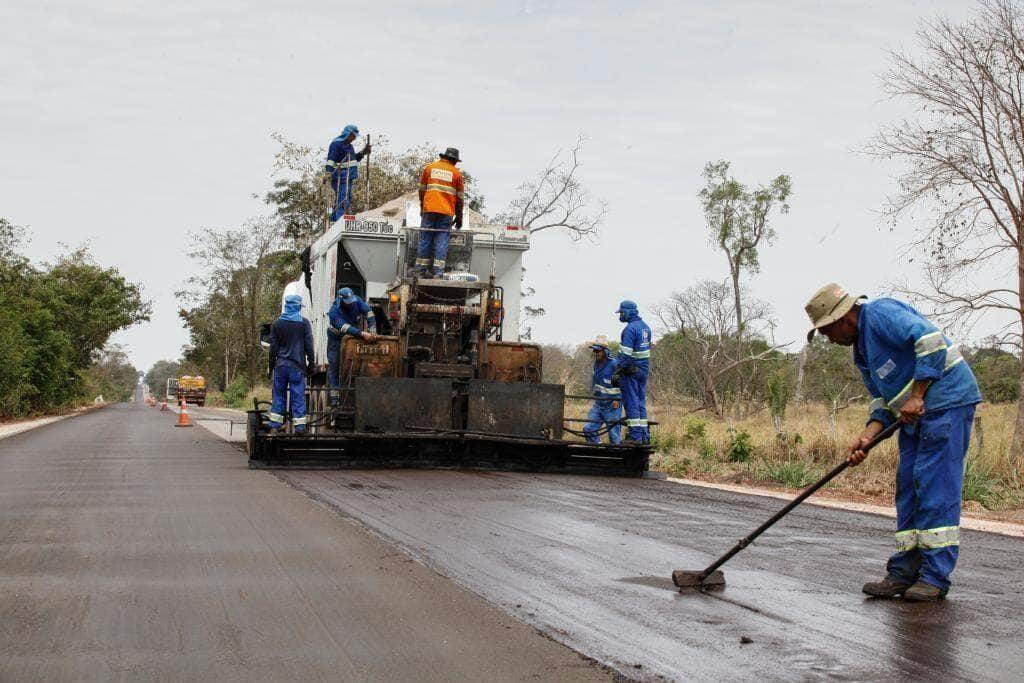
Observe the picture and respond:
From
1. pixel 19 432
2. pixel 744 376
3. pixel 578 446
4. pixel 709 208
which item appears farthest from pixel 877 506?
pixel 744 376

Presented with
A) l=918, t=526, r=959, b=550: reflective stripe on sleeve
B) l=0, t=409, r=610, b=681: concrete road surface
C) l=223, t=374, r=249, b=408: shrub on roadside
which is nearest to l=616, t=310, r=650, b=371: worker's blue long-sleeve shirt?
l=0, t=409, r=610, b=681: concrete road surface

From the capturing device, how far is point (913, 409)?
5.71 meters

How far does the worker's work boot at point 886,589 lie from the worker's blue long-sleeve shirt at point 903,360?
0.86 m

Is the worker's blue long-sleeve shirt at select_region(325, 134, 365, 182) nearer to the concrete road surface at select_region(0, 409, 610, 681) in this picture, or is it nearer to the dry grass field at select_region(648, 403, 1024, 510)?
the dry grass field at select_region(648, 403, 1024, 510)

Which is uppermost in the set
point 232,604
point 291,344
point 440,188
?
point 440,188

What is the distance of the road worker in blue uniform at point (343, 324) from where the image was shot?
13609 millimetres

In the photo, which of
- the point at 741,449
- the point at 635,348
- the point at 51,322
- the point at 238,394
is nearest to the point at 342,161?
the point at 635,348

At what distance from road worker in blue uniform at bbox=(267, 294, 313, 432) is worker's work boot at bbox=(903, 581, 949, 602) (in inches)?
360

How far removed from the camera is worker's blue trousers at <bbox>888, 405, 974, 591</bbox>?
222 inches

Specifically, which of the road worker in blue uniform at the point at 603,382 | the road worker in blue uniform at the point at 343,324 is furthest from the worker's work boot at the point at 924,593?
the road worker in blue uniform at the point at 603,382

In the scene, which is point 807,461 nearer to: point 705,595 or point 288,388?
point 288,388

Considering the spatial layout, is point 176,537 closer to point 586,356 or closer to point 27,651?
point 27,651

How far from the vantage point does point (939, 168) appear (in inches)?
712

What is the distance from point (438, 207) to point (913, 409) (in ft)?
28.9
